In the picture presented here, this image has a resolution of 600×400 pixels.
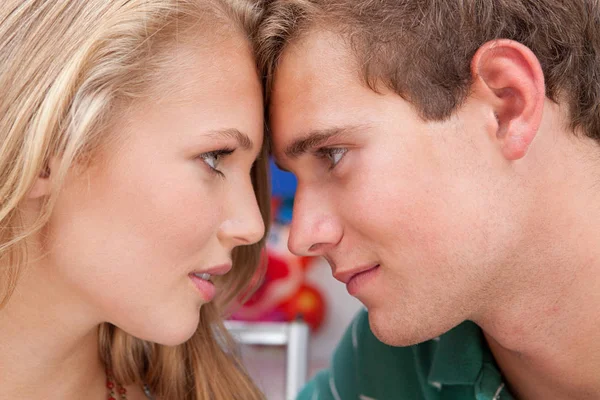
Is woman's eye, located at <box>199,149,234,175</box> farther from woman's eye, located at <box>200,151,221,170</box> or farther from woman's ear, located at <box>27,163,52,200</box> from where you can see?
woman's ear, located at <box>27,163,52,200</box>

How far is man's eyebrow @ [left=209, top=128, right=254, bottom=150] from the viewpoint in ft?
3.83

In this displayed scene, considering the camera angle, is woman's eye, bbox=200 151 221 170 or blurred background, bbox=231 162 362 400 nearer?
woman's eye, bbox=200 151 221 170

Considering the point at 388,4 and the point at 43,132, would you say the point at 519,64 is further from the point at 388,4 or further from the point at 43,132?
the point at 43,132

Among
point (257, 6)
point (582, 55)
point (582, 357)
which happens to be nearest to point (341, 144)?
point (257, 6)

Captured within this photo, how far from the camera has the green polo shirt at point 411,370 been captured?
4.64ft

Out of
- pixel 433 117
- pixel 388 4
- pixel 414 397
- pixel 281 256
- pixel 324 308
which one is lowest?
pixel 324 308

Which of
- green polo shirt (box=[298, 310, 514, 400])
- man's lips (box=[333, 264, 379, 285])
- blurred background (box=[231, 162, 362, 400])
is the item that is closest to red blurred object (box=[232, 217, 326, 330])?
blurred background (box=[231, 162, 362, 400])

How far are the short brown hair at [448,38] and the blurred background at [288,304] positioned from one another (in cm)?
171

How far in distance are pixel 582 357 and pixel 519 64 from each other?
484 millimetres

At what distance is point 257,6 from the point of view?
4.27 ft

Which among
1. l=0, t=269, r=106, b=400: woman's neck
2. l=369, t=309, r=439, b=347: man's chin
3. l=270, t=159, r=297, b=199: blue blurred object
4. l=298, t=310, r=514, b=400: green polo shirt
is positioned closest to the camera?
l=0, t=269, r=106, b=400: woman's neck

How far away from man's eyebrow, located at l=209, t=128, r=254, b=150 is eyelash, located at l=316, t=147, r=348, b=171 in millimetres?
114

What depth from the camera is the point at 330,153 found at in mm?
1285

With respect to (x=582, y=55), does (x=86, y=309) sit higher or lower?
lower
